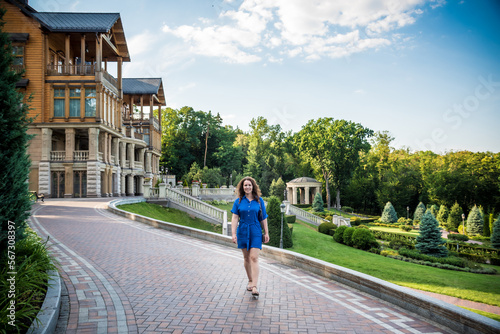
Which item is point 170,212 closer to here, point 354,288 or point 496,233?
point 354,288

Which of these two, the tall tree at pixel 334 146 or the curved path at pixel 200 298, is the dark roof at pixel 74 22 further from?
the tall tree at pixel 334 146

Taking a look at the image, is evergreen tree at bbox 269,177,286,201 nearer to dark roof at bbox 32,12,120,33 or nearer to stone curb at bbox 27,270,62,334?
dark roof at bbox 32,12,120,33

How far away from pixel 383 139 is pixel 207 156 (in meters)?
36.8

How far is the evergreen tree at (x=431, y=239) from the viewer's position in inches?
899

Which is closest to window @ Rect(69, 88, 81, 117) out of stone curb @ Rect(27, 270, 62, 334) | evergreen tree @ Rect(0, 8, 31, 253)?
evergreen tree @ Rect(0, 8, 31, 253)

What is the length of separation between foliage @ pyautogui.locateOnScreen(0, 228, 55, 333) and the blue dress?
3.16m

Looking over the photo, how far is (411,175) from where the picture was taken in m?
58.9

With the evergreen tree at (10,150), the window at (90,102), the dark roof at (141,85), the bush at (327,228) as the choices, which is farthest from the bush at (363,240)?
the dark roof at (141,85)

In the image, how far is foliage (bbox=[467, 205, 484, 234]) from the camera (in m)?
35.9

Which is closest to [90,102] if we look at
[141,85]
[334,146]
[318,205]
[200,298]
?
[141,85]

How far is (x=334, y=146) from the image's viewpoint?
53.1m

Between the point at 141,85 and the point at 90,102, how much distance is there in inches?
679

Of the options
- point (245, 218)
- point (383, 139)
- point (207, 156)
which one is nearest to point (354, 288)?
point (245, 218)

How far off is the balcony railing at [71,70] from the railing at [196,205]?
13.4 meters
